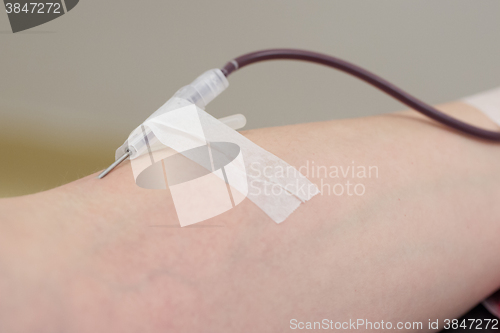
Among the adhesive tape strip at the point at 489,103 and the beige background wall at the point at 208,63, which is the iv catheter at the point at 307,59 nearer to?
the adhesive tape strip at the point at 489,103

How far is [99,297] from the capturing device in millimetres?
439

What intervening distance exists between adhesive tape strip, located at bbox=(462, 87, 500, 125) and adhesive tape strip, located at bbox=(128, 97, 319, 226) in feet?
2.00

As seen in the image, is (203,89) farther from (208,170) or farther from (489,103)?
(489,103)

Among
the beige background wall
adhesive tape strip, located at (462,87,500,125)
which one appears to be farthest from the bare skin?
the beige background wall

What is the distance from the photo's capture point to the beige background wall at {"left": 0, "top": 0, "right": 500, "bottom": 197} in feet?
4.64

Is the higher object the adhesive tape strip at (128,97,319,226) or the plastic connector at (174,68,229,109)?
the plastic connector at (174,68,229,109)

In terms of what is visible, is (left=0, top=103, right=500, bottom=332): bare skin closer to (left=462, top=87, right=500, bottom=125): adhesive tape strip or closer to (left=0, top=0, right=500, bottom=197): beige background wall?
(left=462, top=87, right=500, bottom=125): adhesive tape strip

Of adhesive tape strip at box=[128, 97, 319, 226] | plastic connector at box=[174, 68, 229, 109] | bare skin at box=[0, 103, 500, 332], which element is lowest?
bare skin at box=[0, 103, 500, 332]

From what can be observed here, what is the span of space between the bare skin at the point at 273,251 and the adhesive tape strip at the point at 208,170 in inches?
0.8

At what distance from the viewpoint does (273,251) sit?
1.73ft

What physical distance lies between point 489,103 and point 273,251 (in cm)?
77

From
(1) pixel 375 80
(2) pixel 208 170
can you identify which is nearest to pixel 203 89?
(2) pixel 208 170

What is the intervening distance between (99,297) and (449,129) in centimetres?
80

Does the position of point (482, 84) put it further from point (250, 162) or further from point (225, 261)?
point (225, 261)
